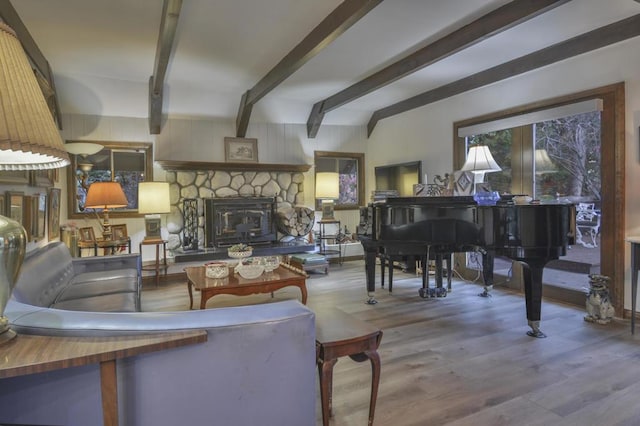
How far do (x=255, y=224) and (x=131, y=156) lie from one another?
2091mm

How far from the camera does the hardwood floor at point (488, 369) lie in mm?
1977

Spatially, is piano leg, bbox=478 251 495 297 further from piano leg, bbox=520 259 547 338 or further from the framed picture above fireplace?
the framed picture above fireplace

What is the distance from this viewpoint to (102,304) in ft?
8.11

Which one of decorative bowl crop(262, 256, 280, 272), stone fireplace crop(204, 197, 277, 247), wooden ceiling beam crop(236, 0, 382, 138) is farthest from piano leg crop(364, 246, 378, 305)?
stone fireplace crop(204, 197, 277, 247)

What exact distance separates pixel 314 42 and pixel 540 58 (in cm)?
250

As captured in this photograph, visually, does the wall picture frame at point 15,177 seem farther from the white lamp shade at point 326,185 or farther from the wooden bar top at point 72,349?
the white lamp shade at point 326,185

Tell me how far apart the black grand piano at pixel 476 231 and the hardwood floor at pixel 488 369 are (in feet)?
1.22

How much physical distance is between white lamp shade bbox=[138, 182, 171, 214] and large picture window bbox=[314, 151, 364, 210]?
113 inches

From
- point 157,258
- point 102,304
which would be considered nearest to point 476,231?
point 102,304

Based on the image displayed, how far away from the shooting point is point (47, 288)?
2617 mm

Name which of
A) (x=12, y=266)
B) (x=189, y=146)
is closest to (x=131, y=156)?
(x=189, y=146)

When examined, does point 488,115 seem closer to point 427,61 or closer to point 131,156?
point 427,61

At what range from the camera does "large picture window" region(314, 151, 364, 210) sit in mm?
6801

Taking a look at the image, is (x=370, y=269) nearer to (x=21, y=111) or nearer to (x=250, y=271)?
(x=250, y=271)
